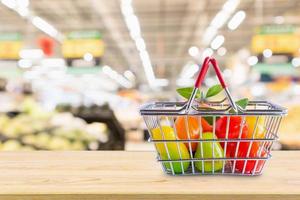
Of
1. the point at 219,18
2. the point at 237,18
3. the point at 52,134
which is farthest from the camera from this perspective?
the point at 237,18

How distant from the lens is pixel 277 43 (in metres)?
10.4

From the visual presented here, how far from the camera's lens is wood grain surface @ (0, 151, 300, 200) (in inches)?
39.3

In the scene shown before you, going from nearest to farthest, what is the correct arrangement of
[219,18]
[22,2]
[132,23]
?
[22,2] → [219,18] → [132,23]

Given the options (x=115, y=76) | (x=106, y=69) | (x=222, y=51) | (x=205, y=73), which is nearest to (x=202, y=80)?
(x=205, y=73)

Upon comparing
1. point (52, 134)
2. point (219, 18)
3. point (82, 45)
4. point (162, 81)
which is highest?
point (219, 18)

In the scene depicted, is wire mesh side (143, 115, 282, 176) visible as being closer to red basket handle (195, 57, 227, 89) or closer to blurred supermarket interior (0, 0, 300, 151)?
red basket handle (195, 57, 227, 89)

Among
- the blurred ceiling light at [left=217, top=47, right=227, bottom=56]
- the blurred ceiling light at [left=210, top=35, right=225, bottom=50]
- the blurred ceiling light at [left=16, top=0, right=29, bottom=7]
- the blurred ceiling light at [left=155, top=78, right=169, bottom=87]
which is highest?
the blurred ceiling light at [left=16, top=0, right=29, bottom=7]

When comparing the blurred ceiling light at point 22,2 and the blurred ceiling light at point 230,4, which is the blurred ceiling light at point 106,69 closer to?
the blurred ceiling light at point 22,2

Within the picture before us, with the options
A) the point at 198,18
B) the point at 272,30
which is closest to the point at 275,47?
the point at 272,30

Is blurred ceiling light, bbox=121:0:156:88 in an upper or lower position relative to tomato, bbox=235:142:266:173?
upper

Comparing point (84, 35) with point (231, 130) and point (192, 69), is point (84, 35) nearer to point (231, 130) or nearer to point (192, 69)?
point (231, 130)

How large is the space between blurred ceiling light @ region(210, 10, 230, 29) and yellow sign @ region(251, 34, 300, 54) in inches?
89.9

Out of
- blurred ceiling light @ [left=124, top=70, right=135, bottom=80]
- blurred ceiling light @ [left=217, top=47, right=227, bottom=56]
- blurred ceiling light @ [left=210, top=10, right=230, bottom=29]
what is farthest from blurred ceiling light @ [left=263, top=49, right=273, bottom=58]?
blurred ceiling light @ [left=124, top=70, right=135, bottom=80]

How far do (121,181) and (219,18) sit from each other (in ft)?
43.3
